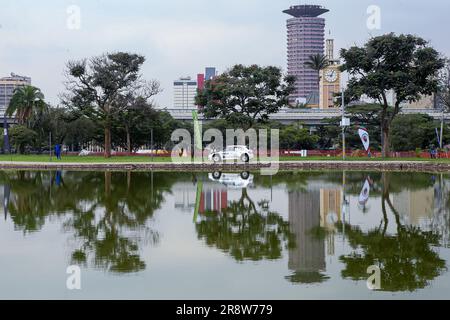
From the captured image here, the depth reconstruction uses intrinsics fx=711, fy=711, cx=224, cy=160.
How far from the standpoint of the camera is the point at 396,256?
1295cm

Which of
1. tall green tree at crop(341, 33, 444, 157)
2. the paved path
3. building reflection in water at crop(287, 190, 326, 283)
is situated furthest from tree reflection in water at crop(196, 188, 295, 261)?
tall green tree at crop(341, 33, 444, 157)

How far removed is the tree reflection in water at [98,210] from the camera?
13.3m

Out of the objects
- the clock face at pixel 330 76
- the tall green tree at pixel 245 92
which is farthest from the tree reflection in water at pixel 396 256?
the clock face at pixel 330 76

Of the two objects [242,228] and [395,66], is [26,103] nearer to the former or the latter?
[395,66]

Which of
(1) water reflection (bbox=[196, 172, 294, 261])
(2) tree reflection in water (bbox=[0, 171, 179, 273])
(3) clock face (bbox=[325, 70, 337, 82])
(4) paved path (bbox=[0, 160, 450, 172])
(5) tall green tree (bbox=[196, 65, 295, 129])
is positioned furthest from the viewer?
(3) clock face (bbox=[325, 70, 337, 82])

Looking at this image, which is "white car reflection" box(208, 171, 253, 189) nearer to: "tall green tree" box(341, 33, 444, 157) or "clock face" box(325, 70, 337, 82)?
"tall green tree" box(341, 33, 444, 157)

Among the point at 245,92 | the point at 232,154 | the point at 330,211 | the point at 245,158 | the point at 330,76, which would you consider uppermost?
the point at 330,76

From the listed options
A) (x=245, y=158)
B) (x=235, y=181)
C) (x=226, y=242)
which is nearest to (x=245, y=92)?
(x=245, y=158)

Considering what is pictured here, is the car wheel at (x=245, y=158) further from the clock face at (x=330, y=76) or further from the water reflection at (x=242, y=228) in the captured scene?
the clock face at (x=330, y=76)

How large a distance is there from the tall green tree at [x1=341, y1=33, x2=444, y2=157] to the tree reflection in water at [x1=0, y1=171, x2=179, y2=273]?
20322 mm

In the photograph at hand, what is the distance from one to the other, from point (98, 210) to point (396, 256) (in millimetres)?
9655

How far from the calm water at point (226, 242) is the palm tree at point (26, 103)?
46500 mm

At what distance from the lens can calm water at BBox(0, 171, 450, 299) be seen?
1072 centimetres
